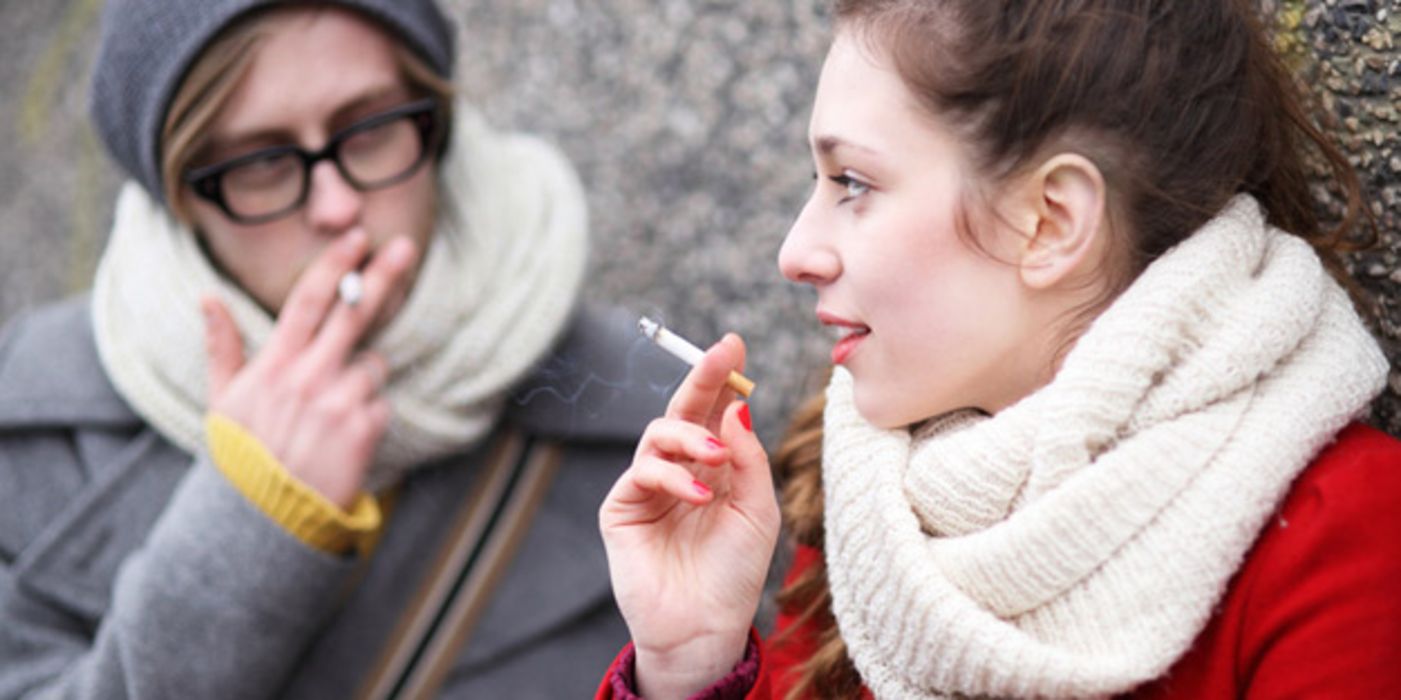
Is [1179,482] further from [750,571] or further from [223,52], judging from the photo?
[223,52]

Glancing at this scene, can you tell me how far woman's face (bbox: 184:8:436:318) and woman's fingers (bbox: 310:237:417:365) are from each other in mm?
56

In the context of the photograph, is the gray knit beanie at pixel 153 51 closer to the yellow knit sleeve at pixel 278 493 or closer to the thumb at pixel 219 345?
the thumb at pixel 219 345

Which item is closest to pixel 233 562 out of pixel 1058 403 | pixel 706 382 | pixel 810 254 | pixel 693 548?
pixel 693 548

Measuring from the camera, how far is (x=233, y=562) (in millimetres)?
2010

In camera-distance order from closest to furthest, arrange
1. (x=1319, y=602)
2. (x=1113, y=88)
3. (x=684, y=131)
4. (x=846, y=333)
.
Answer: (x=1319, y=602), (x=1113, y=88), (x=846, y=333), (x=684, y=131)

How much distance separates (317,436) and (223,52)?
22.2 inches

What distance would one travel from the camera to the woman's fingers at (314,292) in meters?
2.10

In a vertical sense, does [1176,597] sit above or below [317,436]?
above

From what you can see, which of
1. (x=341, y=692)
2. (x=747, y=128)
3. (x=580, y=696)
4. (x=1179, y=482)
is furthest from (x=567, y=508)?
(x=1179, y=482)

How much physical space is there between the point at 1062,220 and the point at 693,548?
19.9 inches

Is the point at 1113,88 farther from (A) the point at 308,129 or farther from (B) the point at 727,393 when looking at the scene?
(A) the point at 308,129

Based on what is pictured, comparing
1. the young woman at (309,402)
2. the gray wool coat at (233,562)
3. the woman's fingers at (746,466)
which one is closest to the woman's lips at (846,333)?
the woman's fingers at (746,466)

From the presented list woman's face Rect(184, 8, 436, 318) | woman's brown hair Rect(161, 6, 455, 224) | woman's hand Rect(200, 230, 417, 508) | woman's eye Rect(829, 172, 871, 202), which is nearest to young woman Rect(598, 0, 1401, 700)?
woman's eye Rect(829, 172, 871, 202)

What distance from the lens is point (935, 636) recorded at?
1254mm
